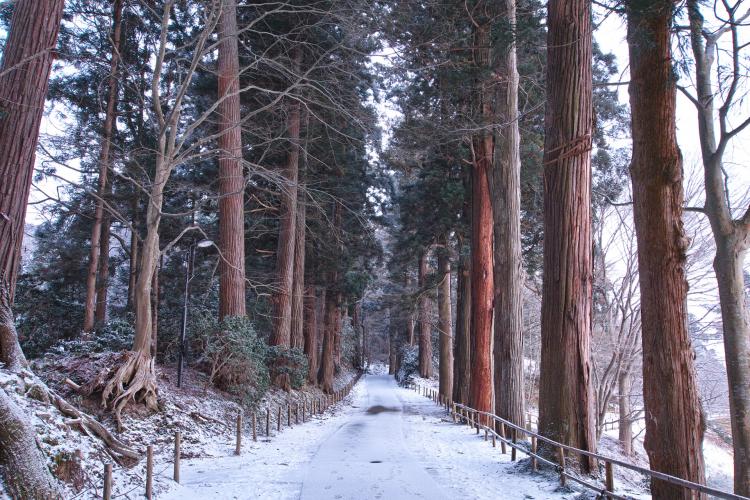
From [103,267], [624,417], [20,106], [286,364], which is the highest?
[20,106]

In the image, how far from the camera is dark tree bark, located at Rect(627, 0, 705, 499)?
557 centimetres

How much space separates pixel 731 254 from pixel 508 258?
5033mm

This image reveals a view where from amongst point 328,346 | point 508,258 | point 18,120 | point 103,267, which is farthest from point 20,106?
point 328,346

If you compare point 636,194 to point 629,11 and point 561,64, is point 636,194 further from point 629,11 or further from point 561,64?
point 561,64

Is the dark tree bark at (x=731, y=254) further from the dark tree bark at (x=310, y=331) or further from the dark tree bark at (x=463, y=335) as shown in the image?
the dark tree bark at (x=310, y=331)

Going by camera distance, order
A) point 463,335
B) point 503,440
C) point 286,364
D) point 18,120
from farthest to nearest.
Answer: point 463,335, point 286,364, point 503,440, point 18,120

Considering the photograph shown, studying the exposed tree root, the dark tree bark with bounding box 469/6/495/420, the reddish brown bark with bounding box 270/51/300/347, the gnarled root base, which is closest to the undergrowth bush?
the reddish brown bark with bounding box 270/51/300/347

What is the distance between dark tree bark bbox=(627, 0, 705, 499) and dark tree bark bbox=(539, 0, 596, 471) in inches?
80.7

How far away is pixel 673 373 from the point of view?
18.5ft

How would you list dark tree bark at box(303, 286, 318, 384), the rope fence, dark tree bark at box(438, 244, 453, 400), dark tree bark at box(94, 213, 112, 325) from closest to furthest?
the rope fence, dark tree bark at box(94, 213, 112, 325), dark tree bark at box(438, 244, 453, 400), dark tree bark at box(303, 286, 318, 384)

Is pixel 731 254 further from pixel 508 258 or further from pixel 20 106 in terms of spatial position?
pixel 20 106

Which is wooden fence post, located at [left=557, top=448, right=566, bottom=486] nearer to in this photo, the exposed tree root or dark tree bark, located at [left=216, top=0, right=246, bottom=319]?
the exposed tree root

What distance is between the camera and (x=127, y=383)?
383 inches

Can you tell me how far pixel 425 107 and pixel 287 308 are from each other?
337 inches
